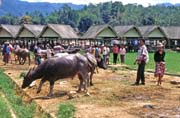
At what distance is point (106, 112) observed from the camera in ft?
39.5

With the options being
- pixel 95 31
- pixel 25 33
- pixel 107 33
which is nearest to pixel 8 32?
pixel 25 33

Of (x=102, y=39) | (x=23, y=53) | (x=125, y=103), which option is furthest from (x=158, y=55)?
(x=102, y=39)

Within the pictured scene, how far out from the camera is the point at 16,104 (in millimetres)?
14328

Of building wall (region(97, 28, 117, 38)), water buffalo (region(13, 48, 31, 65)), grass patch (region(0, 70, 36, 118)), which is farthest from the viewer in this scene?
building wall (region(97, 28, 117, 38))

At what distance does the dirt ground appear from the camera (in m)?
11.9

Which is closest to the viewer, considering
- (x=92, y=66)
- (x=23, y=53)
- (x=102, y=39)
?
(x=92, y=66)

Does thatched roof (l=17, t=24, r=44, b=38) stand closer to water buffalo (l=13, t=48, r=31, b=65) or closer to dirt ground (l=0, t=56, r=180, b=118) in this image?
water buffalo (l=13, t=48, r=31, b=65)

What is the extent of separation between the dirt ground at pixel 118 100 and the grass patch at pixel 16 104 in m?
0.41

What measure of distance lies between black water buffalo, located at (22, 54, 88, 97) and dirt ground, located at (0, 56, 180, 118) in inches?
25.0

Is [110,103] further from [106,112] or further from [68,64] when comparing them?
[68,64]

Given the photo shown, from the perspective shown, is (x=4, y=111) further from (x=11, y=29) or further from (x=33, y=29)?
(x=11, y=29)

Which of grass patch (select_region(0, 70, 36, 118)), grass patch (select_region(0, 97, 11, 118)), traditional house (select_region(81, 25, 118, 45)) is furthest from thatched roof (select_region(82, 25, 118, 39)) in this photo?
grass patch (select_region(0, 97, 11, 118))

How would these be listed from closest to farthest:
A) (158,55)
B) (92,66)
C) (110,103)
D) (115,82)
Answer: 1. (110,103)
2. (92,66)
3. (158,55)
4. (115,82)

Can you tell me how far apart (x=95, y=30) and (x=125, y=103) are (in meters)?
50.8
